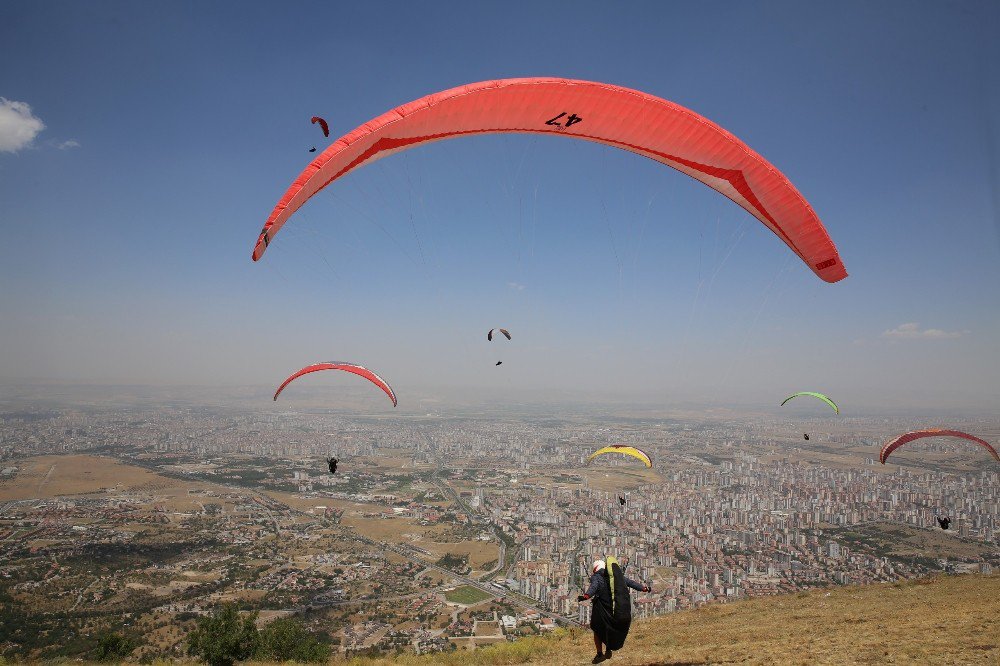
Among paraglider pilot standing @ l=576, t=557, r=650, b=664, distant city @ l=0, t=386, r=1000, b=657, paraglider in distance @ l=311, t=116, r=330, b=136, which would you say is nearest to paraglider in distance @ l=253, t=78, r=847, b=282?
paraglider in distance @ l=311, t=116, r=330, b=136

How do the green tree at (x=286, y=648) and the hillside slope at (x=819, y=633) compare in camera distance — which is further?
the green tree at (x=286, y=648)

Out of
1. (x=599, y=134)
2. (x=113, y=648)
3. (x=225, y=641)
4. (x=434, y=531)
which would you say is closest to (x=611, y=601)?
(x=599, y=134)

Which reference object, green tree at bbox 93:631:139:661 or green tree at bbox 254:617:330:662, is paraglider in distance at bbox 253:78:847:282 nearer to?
green tree at bbox 254:617:330:662

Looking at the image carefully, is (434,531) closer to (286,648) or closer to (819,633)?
(286,648)

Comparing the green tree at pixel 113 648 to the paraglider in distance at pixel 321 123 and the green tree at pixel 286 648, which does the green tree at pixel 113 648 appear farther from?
the paraglider in distance at pixel 321 123

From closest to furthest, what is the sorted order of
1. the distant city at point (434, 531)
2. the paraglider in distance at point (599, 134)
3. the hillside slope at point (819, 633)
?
1. the paraglider in distance at point (599, 134)
2. the hillside slope at point (819, 633)
3. the distant city at point (434, 531)

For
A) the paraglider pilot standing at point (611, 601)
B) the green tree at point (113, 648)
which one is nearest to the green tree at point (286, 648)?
the green tree at point (113, 648)
